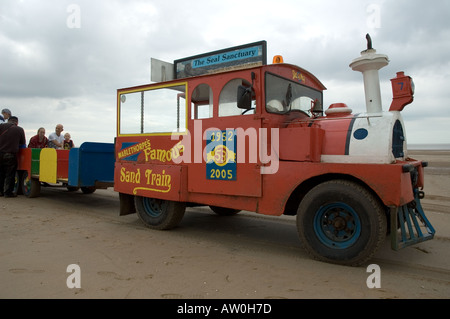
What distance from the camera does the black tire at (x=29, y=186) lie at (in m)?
9.05

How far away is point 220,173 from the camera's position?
4801mm

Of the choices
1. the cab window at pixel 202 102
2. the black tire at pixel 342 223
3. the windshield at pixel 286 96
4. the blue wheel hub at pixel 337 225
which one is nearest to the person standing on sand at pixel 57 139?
the cab window at pixel 202 102

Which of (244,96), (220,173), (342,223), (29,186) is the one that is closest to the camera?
(342,223)

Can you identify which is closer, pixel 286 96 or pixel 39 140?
pixel 286 96

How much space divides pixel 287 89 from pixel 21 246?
Answer: 438cm

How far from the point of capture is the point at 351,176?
3955mm

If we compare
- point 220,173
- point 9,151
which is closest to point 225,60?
point 220,173

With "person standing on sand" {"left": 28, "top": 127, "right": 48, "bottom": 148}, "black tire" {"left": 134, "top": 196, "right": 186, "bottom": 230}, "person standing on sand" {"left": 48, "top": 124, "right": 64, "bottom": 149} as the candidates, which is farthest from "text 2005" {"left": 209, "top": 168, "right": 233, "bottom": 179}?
"person standing on sand" {"left": 28, "top": 127, "right": 48, "bottom": 148}

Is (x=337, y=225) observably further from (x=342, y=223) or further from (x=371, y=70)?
(x=371, y=70)

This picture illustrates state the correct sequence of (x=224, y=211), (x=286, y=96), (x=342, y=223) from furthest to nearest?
(x=224, y=211) < (x=286, y=96) < (x=342, y=223)

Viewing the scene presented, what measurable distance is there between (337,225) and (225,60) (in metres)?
3.15

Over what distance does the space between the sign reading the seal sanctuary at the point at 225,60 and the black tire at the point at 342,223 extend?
2247mm

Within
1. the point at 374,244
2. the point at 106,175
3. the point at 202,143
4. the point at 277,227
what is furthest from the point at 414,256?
the point at 106,175

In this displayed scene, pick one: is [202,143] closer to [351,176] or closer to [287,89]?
[287,89]
